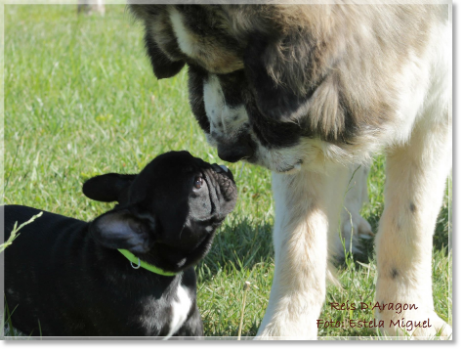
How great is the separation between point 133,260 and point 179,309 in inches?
11.0

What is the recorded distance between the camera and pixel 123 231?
2189 millimetres

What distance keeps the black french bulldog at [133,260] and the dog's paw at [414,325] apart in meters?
0.83

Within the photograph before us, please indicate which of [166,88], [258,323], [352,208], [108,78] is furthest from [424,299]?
[108,78]

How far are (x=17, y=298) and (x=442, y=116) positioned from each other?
79.4 inches

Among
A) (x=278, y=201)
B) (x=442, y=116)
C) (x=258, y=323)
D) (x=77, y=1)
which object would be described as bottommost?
(x=258, y=323)

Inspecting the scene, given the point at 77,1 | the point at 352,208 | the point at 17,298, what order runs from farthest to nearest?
the point at 77,1 < the point at 352,208 < the point at 17,298

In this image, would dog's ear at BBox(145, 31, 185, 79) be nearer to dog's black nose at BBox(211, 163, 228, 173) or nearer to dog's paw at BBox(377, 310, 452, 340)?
dog's black nose at BBox(211, 163, 228, 173)

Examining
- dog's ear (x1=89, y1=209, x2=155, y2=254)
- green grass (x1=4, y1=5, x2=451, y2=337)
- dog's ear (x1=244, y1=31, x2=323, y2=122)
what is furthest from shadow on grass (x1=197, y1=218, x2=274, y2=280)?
dog's ear (x1=244, y1=31, x2=323, y2=122)

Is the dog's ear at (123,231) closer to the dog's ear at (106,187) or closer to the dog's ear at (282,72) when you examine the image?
the dog's ear at (106,187)

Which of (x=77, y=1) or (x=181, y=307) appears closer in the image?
(x=181, y=307)

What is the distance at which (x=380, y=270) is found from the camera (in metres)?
2.75

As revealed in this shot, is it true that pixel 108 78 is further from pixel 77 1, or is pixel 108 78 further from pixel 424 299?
pixel 77 1

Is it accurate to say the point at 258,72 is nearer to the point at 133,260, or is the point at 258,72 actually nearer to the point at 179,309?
the point at 133,260

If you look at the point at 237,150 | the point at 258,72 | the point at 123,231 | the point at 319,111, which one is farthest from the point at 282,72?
the point at 123,231
